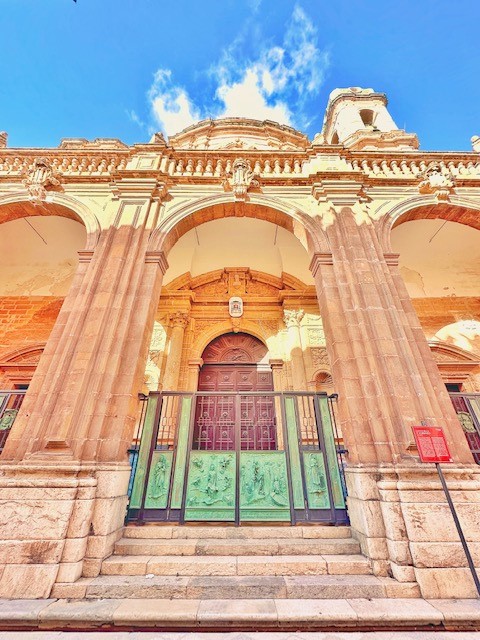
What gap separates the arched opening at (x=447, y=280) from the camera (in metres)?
6.48

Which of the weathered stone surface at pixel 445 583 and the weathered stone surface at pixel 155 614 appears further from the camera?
the weathered stone surface at pixel 445 583

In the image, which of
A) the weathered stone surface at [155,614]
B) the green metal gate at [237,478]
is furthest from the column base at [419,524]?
the weathered stone surface at [155,614]

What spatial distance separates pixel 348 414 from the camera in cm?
375

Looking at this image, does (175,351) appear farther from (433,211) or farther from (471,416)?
(433,211)

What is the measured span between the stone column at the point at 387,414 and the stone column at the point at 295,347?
2.80 metres

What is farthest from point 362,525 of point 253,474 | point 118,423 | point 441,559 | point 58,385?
point 58,385

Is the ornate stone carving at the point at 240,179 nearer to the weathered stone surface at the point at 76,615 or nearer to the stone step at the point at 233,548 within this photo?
the stone step at the point at 233,548

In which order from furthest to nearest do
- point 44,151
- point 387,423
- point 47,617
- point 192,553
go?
point 44,151
point 387,423
point 192,553
point 47,617

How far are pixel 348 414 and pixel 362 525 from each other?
1179mm

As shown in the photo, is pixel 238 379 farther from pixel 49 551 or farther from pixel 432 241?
pixel 432 241

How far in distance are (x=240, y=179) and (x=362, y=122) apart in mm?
13921

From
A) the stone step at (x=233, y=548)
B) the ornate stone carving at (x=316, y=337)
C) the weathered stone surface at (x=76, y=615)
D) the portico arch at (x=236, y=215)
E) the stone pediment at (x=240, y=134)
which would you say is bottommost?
the weathered stone surface at (x=76, y=615)

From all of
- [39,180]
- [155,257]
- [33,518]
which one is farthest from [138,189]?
[33,518]

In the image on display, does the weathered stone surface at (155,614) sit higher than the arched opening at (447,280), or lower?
lower
